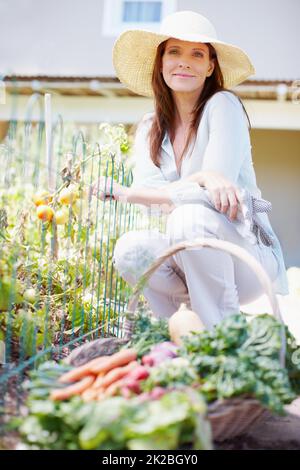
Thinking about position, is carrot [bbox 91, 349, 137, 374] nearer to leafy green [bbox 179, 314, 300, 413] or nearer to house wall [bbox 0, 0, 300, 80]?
leafy green [bbox 179, 314, 300, 413]

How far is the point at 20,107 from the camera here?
6.96 metres

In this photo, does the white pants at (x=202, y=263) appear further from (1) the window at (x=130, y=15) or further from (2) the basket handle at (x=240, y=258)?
(1) the window at (x=130, y=15)

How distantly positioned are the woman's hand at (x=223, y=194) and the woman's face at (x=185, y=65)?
0.43m

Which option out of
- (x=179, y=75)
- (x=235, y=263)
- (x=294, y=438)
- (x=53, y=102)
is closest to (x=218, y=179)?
(x=235, y=263)

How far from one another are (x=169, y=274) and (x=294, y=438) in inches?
31.4

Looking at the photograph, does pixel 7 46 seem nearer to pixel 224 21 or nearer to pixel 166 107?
pixel 224 21

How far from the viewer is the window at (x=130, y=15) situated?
7031 millimetres

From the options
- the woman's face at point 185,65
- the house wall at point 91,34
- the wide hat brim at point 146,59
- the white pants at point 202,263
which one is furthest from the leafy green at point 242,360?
the house wall at point 91,34

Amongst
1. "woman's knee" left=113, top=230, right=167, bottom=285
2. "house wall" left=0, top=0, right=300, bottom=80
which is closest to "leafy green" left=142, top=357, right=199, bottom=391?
"woman's knee" left=113, top=230, right=167, bottom=285

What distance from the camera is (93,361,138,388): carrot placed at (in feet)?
4.91

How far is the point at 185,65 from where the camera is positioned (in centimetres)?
237

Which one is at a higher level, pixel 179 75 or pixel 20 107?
pixel 20 107

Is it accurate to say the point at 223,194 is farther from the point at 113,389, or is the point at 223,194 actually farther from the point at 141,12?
the point at 141,12
